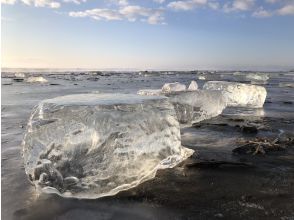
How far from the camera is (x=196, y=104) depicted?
11.4 meters

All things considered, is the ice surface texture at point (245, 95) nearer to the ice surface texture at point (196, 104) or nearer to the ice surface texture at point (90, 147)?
the ice surface texture at point (196, 104)

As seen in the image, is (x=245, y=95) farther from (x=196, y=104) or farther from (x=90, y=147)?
(x=90, y=147)

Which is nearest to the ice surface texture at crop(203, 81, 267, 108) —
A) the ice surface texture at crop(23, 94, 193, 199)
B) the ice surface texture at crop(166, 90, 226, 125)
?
the ice surface texture at crop(166, 90, 226, 125)

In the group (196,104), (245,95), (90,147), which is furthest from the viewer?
(245,95)

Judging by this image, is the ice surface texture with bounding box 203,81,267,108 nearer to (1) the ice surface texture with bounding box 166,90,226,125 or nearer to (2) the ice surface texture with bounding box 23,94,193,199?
(1) the ice surface texture with bounding box 166,90,226,125

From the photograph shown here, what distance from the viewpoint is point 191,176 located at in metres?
5.83

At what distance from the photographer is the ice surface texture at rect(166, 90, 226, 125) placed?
10.4 metres

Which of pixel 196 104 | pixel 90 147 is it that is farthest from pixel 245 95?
pixel 90 147

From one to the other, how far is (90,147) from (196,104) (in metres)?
6.51

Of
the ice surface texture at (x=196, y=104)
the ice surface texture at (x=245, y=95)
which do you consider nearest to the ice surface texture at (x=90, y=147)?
the ice surface texture at (x=196, y=104)

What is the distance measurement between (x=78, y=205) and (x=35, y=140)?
121cm

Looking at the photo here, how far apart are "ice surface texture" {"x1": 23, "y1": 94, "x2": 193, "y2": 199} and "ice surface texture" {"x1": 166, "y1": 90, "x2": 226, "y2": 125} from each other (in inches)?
152

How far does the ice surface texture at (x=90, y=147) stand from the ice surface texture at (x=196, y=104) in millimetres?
3857

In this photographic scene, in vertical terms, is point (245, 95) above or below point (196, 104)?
below
